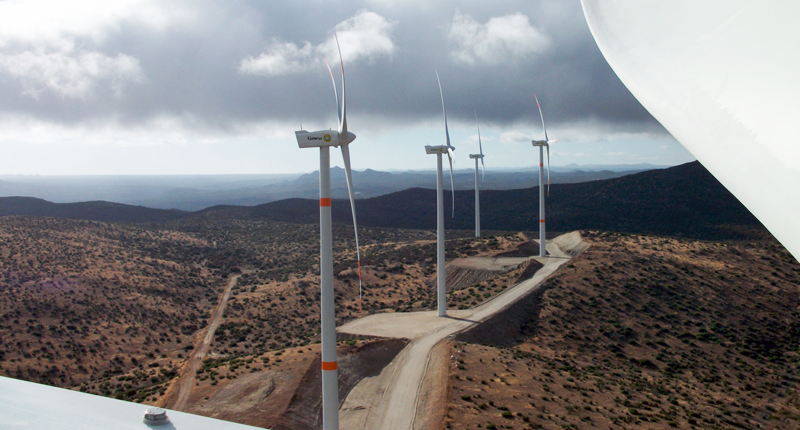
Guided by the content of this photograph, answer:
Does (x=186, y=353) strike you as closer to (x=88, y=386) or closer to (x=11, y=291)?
(x=88, y=386)

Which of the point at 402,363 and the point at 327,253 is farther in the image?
the point at 402,363

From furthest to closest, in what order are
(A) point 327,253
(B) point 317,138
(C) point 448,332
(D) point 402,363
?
(C) point 448,332, (D) point 402,363, (B) point 317,138, (A) point 327,253

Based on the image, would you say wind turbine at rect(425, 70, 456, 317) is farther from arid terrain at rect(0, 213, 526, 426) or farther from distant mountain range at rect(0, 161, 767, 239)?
distant mountain range at rect(0, 161, 767, 239)

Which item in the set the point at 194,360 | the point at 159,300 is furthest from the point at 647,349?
the point at 159,300

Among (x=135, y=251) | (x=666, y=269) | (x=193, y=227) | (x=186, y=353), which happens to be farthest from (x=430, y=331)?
(x=193, y=227)

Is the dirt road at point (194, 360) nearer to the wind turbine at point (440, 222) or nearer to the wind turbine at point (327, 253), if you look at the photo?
the wind turbine at point (327, 253)

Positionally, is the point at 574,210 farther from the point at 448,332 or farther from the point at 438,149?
the point at 448,332
